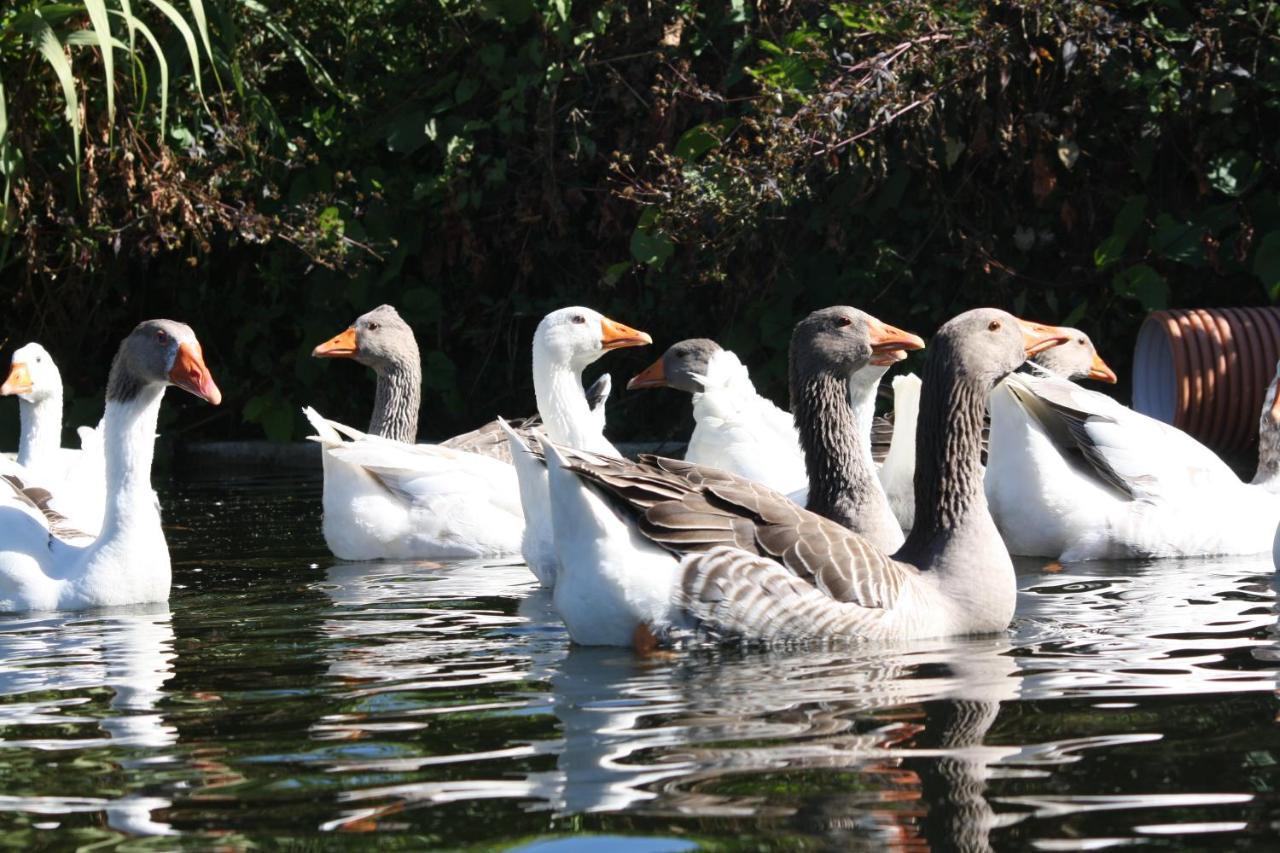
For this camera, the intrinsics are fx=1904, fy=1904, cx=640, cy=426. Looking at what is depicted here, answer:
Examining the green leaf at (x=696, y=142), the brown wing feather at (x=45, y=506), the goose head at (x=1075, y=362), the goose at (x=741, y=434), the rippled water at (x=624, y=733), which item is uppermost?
the green leaf at (x=696, y=142)

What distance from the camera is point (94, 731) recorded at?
4.37m

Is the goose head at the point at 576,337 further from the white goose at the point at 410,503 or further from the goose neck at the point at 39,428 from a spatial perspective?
the goose neck at the point at 39,428

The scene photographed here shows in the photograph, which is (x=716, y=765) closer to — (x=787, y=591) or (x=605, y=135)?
(x=787, y=591)

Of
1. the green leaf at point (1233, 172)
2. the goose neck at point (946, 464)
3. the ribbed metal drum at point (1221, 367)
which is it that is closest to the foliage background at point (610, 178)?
the green leaf at point (1233, 172)

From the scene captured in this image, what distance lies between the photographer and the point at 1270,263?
35.0 ft

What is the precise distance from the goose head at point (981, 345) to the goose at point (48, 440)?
165 inches

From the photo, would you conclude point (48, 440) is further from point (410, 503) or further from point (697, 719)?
point (697, 719)

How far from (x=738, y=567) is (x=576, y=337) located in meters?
3.78

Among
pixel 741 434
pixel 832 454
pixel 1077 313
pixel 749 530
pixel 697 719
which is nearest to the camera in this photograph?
pixel 697 719

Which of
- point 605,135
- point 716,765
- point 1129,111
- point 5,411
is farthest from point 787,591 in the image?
point 5,411

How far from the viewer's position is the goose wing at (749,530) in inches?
212

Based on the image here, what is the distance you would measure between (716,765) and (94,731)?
152cm

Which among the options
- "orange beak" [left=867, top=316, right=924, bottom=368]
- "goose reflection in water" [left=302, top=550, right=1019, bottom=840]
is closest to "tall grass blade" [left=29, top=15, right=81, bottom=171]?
"goose reflection in water" [left=302, top=550, right=1019, bottom=840]

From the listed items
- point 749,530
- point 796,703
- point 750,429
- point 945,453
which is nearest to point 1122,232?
point 750,429
